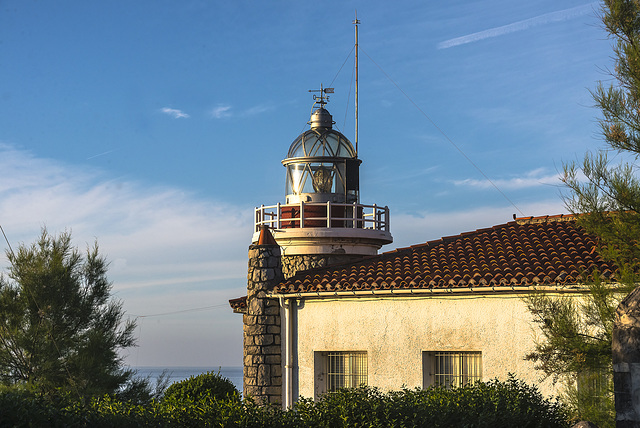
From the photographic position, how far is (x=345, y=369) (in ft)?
56.6

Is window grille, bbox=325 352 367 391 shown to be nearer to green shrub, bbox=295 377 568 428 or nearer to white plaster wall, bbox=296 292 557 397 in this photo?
white plaster wall, bbox=296 292 557 397

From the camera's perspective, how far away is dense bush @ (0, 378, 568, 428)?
7.81 metres

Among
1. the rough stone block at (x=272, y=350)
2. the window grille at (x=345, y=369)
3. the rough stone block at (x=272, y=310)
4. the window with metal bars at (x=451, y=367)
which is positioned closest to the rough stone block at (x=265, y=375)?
the rough stone block at (x=272, y=350)

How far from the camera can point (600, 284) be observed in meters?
12.6

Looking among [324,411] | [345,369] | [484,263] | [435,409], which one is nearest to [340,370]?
[345,369]

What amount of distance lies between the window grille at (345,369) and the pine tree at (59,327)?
31.7 feet

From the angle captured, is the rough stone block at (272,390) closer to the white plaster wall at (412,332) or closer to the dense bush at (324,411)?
the white plaster wall at (412,332)

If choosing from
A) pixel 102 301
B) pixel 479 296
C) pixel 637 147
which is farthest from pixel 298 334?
pixel 102 301

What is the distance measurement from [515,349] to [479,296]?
1.27m

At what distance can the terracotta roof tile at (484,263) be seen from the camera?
15117 millimetres

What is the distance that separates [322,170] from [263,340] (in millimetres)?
7290

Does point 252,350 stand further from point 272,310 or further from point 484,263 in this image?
point 484,263

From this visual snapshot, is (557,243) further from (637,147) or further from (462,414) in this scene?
(462,414)

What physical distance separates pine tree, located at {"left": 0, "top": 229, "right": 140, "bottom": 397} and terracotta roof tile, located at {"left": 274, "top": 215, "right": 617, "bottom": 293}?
9694 millimetres
